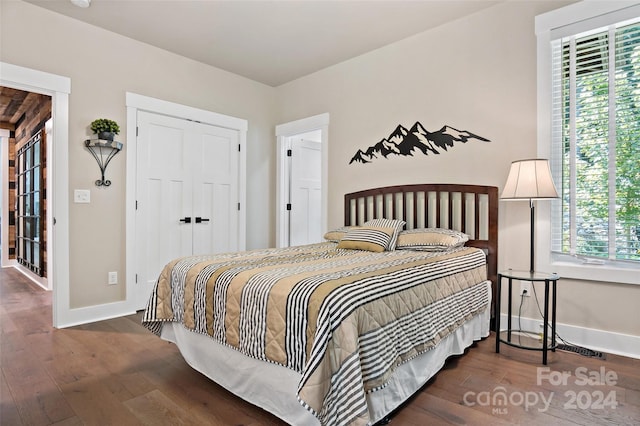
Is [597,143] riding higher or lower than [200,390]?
higher

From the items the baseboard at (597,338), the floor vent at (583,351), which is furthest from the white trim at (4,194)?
the floor vent at (583,351)

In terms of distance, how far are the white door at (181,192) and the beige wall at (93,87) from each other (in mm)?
208

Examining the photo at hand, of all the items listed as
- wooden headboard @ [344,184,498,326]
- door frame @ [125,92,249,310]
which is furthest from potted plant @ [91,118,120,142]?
wooden headboard @ [344,184,498,326]

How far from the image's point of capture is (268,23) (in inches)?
129

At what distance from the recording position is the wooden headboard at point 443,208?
2.96 metres

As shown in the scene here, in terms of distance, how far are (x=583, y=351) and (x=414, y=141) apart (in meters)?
2.15

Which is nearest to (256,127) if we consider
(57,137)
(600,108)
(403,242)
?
(57,137)

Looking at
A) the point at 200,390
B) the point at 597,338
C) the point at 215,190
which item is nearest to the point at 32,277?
the point at 215,190

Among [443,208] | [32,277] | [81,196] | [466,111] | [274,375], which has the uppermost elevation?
[466,111]

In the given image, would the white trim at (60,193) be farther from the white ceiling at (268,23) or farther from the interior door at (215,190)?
the interior door at (215,190)

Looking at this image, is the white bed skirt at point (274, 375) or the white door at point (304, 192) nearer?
the white bed skirt at point (274, 375)

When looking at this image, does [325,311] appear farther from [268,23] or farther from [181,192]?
[181,192]

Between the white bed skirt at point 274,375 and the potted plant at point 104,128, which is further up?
the potted plant at point 104,128

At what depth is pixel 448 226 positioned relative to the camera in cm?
323
